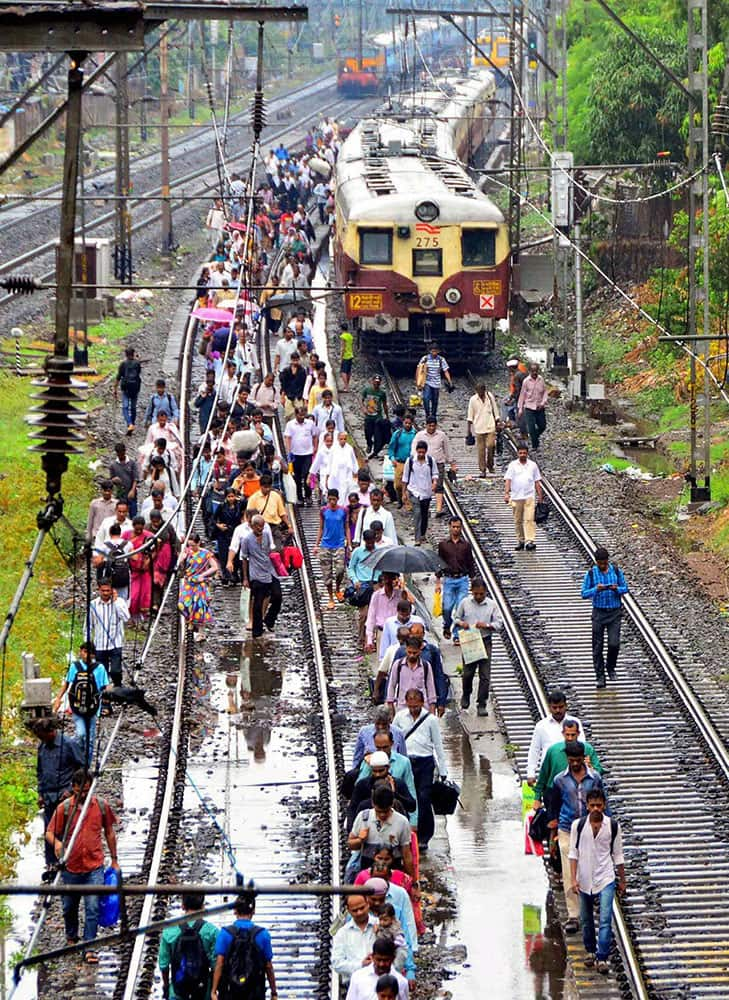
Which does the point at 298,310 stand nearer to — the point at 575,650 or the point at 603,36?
the point at 575,650

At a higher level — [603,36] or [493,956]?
[603,36]

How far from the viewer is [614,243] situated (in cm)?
4203

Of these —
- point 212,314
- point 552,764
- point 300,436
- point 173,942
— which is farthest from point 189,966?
point 212,314

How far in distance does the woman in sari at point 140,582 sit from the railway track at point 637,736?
3.32m

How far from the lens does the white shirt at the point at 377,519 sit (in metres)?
19.6

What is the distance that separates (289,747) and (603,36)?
38.6 m

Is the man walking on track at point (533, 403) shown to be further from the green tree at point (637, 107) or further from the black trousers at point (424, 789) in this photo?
the green tree at point (637, 107)

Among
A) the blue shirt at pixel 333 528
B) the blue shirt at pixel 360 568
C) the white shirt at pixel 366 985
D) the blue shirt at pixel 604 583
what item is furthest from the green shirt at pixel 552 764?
the blue shirt at pixel 333 528

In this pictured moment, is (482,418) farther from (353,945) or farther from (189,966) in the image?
(353,945)

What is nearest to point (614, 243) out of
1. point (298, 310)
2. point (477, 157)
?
point (298, 310)

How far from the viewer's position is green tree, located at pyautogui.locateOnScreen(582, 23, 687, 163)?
40.7 m

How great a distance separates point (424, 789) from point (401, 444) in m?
9.67

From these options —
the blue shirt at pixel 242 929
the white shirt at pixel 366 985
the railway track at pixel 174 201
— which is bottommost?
the railway track at pixel 174 201

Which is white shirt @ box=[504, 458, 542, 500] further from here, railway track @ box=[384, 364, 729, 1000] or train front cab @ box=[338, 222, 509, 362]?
train front cab @ box=[338, 222, 509, 362]
